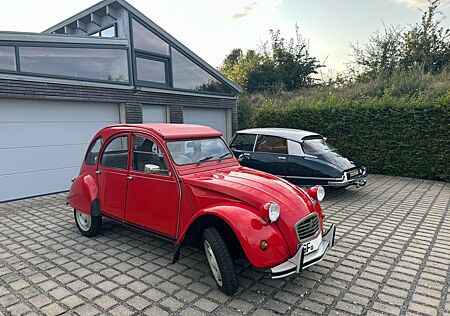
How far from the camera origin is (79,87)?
7820 mm

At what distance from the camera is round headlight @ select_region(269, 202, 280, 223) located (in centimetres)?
282

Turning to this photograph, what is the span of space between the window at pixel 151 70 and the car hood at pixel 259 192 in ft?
22.4

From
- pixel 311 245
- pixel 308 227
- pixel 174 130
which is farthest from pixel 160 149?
pixel 311 245

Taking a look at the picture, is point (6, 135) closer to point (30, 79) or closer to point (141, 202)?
point (30, 79)

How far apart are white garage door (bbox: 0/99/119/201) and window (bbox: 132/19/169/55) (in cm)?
240

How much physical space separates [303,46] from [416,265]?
18105mm

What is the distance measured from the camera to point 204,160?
4000mm

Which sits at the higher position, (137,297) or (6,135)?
(6,135)

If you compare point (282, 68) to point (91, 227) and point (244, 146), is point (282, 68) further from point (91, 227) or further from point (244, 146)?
point (91, 227)

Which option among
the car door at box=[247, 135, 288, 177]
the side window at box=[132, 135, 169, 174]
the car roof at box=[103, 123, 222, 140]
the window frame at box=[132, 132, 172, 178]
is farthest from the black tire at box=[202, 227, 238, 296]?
the car door at box=[247, 135, 288, 177]

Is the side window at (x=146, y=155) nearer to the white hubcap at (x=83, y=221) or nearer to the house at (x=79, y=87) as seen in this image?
the white hubcap at (x=83, y=221)

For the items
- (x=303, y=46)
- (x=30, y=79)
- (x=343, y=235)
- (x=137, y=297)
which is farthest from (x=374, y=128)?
(x=303, y=46)

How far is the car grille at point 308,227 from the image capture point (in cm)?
295

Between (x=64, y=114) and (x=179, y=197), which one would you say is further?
(x=64, y=114)
